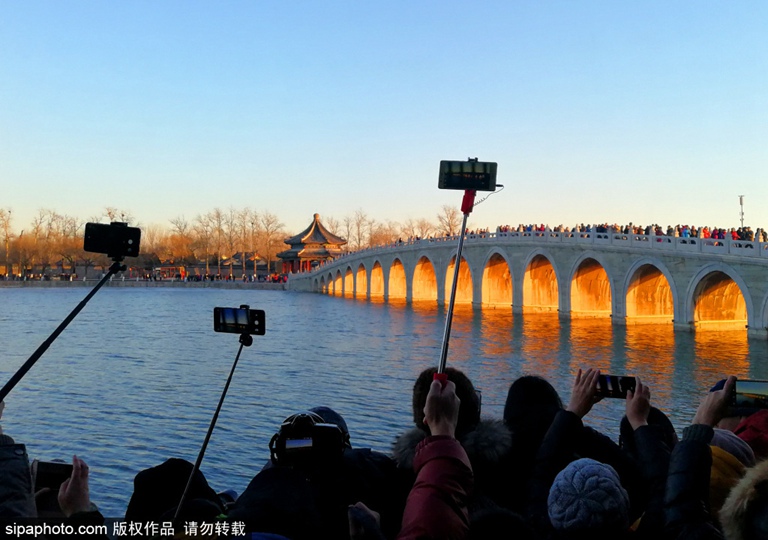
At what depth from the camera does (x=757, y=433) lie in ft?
11.1

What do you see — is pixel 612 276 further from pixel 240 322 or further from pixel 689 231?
pixel 240 322

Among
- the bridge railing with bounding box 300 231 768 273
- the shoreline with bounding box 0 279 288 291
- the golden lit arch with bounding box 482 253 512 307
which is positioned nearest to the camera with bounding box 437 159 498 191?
the bridge railing with bounding box 300 231 768 273

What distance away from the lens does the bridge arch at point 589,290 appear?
1214 inches

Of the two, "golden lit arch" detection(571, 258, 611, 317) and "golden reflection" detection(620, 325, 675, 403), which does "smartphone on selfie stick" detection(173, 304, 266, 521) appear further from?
"golden lit arch" detection(571, 258, 611, 317)

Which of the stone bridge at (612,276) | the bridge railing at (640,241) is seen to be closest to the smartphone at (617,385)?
the stone bridge at (612,276)

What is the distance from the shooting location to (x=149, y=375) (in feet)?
54.2

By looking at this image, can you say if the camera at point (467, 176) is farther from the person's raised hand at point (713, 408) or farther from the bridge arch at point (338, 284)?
the bridge arch at point (338, 284)

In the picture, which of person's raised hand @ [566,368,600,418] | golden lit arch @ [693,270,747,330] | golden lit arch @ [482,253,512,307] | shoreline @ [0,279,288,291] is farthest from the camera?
shoreline @ [0,279,288,291]

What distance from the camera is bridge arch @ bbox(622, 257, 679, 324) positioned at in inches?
1055

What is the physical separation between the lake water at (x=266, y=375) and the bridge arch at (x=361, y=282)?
28816mm

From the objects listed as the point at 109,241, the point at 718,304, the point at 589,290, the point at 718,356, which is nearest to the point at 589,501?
the point at 109,241

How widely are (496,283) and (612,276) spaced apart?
1372cm

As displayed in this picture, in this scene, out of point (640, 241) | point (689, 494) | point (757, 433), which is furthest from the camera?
point (640, 241)

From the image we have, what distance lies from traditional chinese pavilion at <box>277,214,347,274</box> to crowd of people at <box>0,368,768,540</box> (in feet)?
241
